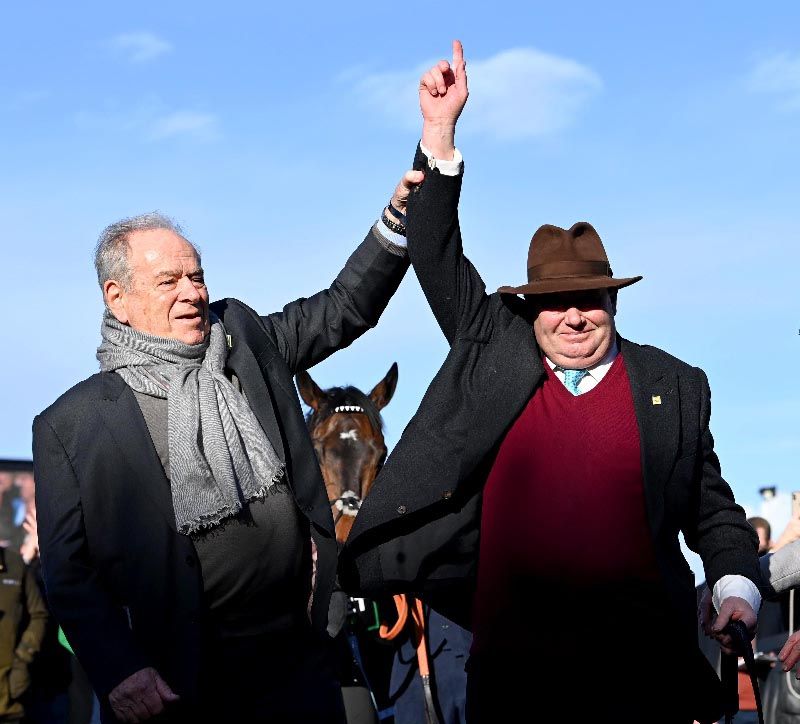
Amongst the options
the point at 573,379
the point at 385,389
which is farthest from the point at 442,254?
the point at 385,389

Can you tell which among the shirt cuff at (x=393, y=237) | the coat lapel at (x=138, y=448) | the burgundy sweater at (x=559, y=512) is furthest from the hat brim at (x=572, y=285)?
the coat lapel at (x=138, y=448)

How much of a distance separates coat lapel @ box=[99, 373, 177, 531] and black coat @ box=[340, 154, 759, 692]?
0.58 metres

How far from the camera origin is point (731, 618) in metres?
5.09

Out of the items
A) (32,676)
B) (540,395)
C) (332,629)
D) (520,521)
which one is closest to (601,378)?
(540,395)

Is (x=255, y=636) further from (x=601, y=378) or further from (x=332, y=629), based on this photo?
(x=601, y=378)

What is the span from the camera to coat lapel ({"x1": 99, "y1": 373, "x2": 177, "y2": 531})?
17.3 feet

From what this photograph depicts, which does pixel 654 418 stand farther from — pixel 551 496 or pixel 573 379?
pixel 551 496

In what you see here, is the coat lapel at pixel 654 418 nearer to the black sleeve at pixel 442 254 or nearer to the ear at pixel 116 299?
the black sleeve at pixel 442 254

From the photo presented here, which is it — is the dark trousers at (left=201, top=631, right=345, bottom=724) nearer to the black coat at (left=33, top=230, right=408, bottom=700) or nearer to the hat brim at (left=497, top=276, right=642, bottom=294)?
the black coat at (left=33, top=230, right=408, bottom=700)

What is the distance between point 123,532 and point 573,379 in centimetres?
144

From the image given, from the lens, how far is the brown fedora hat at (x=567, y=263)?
5242 millimetres

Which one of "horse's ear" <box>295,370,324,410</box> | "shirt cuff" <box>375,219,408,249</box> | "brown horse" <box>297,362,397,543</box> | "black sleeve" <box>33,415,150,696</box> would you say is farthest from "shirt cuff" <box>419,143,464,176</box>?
"horse's ear" <box>295,370,324,410</box>

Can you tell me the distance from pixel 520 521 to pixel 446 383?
0.52 metres

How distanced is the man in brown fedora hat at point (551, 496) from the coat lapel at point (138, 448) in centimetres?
59
